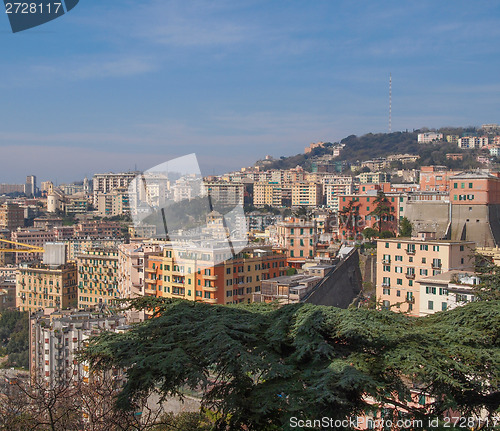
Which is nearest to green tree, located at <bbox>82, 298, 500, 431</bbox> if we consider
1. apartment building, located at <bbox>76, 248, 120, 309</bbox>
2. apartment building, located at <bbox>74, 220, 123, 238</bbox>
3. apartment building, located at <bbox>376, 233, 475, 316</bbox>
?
apartment building, located at <bbox>376, 233, 475, 316</bbox>

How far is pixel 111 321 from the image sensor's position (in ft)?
38.2

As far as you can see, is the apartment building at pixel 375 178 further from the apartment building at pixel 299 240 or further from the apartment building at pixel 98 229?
→ the apartment building at pixel 299 240

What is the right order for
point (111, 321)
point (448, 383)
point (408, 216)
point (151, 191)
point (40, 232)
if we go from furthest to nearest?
1. point (40, 232)
2. point (408, 216)
3. point (151, 191)
4. point (111, 321)
5. point (448, 383)

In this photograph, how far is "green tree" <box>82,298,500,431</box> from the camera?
2672 millimetres

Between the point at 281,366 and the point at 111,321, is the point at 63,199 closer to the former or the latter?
the point at 111,321

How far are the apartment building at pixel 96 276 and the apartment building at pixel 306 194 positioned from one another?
87.3 ft

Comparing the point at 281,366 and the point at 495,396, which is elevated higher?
the point at 281,366

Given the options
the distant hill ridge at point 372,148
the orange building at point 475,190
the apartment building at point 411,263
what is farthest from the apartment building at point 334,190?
the apartment building at point 411,263

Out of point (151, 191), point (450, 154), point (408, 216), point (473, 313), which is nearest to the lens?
point (473, 313)

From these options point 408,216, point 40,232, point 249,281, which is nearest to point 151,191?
point 249,281

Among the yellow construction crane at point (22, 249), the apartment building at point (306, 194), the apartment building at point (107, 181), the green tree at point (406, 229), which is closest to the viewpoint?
the green tree at point (406, 229)

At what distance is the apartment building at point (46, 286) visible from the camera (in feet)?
75.8

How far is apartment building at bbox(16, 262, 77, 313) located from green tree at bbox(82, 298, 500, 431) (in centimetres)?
2110

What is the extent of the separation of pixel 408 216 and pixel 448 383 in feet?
54.3
